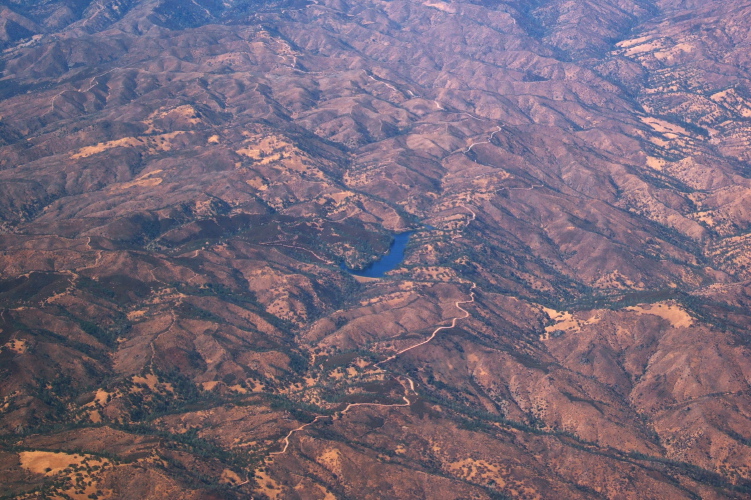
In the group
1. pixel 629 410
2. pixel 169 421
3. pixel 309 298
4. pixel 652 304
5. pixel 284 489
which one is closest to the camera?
pixel 284 489

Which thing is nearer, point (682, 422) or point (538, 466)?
point (538, 466)

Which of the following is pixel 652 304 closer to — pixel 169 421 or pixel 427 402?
pixel 427 402

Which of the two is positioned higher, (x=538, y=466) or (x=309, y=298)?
(x=538, y=466)

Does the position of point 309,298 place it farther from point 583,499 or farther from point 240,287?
point 583,499

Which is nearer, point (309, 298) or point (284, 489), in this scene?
point (284, 489)

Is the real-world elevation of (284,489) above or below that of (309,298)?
above

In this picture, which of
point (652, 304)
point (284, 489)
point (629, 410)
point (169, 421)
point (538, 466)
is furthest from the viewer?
point (652, 304)

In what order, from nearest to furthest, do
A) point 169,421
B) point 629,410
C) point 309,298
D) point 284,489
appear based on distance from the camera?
point 284,489
point 169,421
point 629,410
point 309,298

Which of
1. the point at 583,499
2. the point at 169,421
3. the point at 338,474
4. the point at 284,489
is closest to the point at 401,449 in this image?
the point at 338,474

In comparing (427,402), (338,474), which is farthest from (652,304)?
(338,474)
